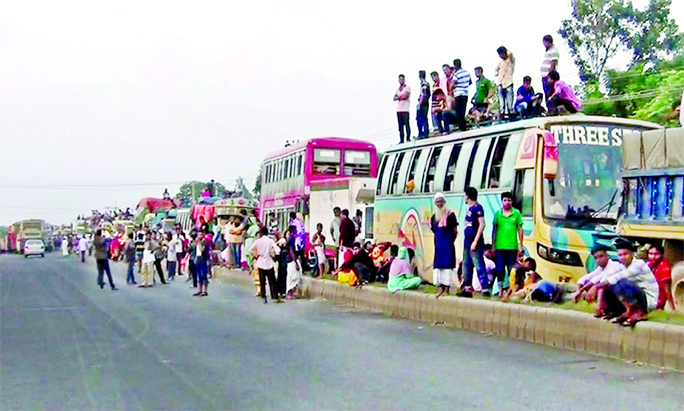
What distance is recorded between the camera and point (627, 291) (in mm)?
11086

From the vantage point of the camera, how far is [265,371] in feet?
35.1

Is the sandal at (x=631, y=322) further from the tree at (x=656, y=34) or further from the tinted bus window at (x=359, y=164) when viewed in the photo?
the tree at (x=656, y=34)

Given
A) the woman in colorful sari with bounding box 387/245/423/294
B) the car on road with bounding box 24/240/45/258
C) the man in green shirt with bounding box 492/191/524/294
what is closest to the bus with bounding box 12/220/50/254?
the car on road with bounding box 24/240/45/258

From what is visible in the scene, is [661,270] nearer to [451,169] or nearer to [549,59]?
[549,59]

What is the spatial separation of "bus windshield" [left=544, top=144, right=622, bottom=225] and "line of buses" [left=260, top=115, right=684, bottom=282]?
2 cm

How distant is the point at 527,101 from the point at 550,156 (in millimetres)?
2162

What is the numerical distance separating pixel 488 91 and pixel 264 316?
6561 millimetres

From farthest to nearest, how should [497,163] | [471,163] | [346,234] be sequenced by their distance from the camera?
1. [346,234]
2. [471,163]
3. [497,163]

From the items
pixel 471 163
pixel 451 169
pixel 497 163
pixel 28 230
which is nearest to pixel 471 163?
pixel 471 163

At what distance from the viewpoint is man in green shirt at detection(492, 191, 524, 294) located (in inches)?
603

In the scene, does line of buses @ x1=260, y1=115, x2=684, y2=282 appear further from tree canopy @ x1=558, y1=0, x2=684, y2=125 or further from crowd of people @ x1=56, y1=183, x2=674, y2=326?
tree canopy @ x1=558, y1=0, x2=684, y2=125

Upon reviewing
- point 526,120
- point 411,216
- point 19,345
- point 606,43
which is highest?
point 606,43

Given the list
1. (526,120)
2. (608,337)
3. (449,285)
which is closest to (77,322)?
(449,285)

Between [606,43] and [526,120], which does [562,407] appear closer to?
[526,120]
